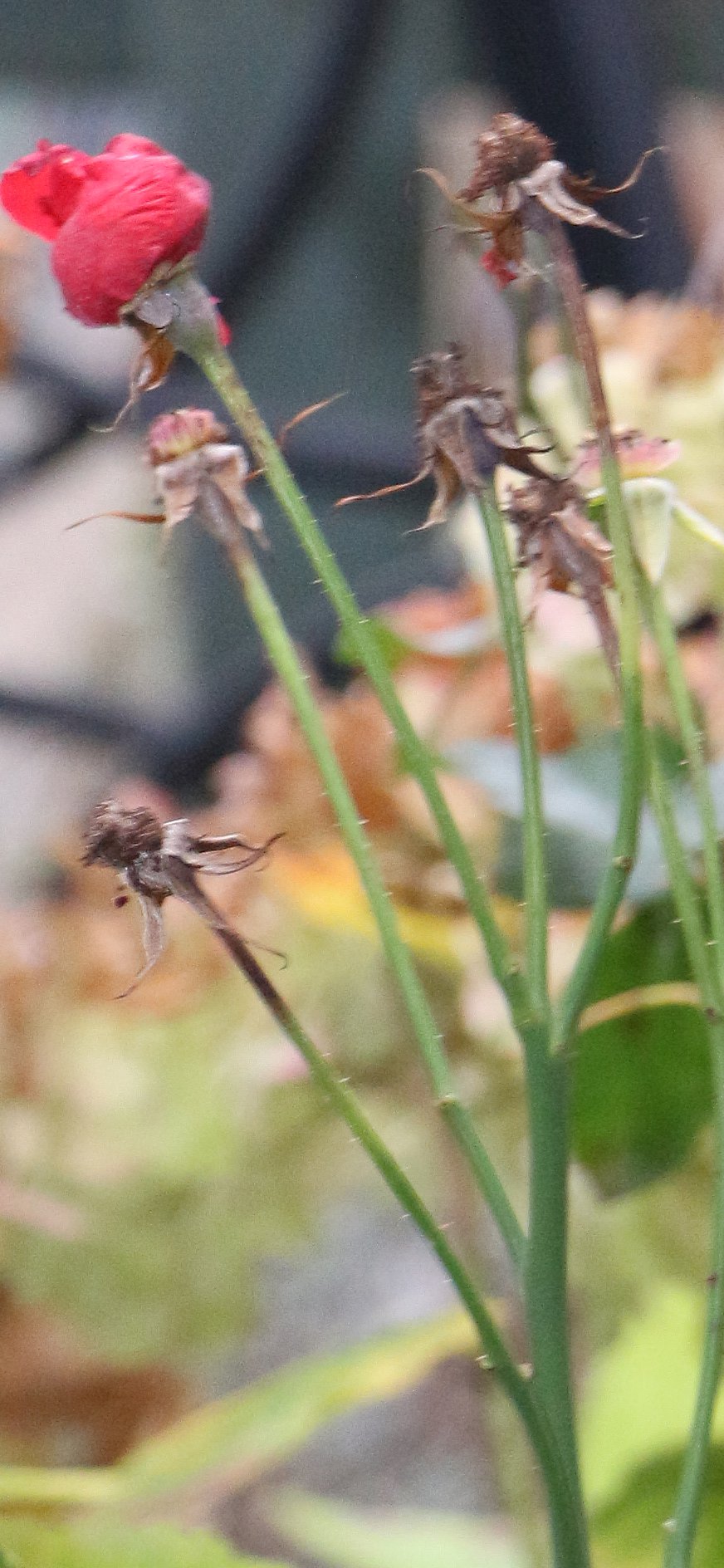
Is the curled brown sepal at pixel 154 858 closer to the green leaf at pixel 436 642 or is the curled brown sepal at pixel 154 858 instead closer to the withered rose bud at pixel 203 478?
the withered rose bud at pixel 203 478

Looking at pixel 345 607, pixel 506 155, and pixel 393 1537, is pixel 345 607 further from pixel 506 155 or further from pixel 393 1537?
pixel 393 1537

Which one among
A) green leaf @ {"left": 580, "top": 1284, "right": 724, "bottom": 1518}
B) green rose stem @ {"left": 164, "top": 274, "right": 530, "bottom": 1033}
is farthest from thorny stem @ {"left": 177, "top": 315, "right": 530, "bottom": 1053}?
green leaf @ {"left": 580, "top": 1284, "right": 724, "bottom": 1518}

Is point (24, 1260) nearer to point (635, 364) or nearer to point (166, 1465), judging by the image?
point (166, 1465)

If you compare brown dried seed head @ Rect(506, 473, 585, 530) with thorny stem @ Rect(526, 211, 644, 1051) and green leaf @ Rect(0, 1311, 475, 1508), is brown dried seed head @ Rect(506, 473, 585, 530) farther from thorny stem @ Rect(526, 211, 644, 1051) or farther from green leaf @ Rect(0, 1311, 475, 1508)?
green leaf @ Rect(0, 1311, 475, 1508)

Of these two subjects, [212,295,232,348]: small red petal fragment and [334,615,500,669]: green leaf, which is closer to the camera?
[212,295,232,348]: small red petal fragment

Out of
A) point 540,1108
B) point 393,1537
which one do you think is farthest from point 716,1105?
point 393,1537

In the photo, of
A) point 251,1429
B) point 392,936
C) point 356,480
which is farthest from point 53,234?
point 356,480

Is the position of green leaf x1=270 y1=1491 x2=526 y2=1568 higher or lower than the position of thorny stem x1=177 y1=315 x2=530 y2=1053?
lower
